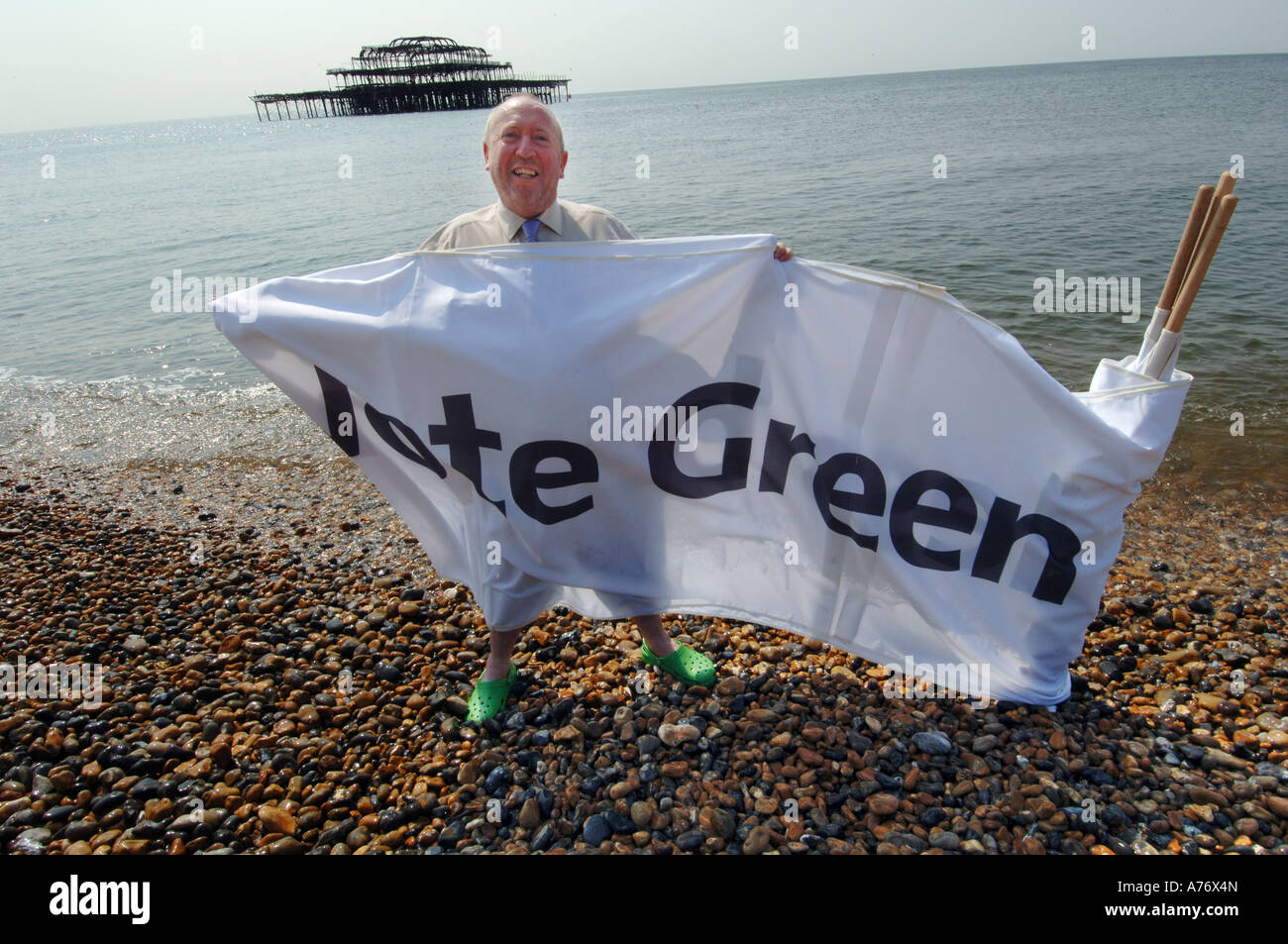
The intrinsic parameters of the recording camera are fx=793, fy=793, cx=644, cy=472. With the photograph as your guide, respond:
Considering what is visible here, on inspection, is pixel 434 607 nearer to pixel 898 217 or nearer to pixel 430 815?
pixel 430 815

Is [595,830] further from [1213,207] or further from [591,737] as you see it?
[1213,207]

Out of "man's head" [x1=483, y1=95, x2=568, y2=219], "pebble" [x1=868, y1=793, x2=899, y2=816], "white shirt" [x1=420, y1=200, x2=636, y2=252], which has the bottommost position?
"pebble" [x1=868, y1=793, x2=899, y2=816]

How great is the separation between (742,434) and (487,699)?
176cm

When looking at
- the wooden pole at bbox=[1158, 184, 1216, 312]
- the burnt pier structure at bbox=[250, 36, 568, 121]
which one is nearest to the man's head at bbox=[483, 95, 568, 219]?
the wooden pole at bbox=[1158, 184, 1216, 312]

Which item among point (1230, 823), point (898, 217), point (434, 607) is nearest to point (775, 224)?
point (898, 217)

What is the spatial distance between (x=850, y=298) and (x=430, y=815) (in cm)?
280

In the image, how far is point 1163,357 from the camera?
3.37 metres

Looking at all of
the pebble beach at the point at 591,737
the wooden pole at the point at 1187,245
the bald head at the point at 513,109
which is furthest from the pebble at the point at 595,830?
the wooden pole at the point at 1187,245

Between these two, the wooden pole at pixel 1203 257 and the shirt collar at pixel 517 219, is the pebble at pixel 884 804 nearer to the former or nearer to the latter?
the wooden pole at pixel 1203 257

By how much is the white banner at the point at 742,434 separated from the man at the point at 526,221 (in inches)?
7.9

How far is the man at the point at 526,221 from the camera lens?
135 inches

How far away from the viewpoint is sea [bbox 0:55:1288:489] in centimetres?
927

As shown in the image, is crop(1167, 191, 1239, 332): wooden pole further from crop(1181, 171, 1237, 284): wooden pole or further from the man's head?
the man's head

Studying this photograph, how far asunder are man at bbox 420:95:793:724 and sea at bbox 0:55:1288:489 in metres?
4.92
